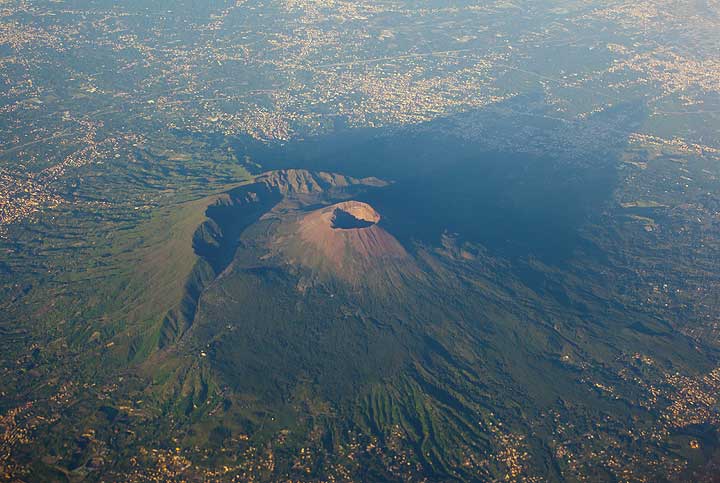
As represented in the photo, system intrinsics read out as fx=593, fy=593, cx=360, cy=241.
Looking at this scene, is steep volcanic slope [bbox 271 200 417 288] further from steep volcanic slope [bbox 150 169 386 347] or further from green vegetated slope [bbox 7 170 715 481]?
steep volcanic slope [bbox 150 169 386 347]

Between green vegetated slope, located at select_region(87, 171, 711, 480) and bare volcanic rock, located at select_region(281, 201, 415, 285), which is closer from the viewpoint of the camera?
green vegetated slope, located at select_region(87, 171, 711, 480)

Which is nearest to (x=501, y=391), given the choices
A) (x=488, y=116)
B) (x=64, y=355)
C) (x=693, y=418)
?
(x=693, y=418)

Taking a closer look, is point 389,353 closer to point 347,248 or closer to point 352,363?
point 352,363

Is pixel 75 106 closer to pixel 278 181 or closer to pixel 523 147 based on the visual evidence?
pixel 278 181

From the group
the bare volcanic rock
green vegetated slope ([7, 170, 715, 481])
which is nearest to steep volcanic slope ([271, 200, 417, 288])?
the bare volcanic rock

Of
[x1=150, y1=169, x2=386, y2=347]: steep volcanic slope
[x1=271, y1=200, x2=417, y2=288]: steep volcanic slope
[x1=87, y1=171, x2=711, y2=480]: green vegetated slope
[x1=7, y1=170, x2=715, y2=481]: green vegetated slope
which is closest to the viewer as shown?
[x1=7, y1=170, x2=715, y2=481]: green vegetated slope

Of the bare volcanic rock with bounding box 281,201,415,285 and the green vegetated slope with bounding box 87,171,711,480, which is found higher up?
the bare volcanic rock with bounding box 281,201,415,285

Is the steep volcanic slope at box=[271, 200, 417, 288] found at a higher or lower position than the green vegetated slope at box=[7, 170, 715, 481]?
higher

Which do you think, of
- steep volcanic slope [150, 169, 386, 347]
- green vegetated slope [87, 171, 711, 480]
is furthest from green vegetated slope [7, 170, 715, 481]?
steep volcanic slope [150, 169, 386, 347]

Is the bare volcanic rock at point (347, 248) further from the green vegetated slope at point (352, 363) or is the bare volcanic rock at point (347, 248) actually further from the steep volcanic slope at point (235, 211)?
the steep volcanic slope at point (235, 211)

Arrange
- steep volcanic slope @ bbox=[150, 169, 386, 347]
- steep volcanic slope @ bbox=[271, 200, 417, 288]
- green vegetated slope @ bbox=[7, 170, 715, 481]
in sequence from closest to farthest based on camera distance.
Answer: green vegetated slope @ bbox=[7, 170, 715, 481], steep volcanic slope @ bbox=[150, 169, 386, 347], steep volcanic slope @ bbox=[271, 200, 417, 288]
